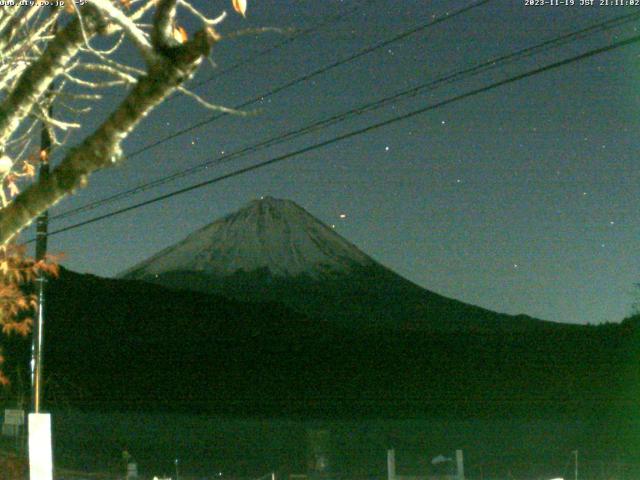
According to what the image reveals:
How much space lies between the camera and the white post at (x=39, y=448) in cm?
1180

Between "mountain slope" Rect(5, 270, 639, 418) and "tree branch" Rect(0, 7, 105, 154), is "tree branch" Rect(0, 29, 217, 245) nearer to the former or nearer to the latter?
"tree branch" Rect(0, 7, 105, 154)

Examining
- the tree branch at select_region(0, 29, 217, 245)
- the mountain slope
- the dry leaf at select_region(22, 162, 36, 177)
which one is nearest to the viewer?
the tree branch at select_region(0, 29, 217, 245)

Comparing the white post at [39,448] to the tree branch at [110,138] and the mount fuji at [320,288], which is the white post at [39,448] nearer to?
the tree branch at [110,138]

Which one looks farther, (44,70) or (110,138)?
(44,70)

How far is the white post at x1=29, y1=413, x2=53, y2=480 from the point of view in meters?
11.8

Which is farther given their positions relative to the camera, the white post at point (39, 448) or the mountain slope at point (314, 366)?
the mountain slope at point (314, 366)

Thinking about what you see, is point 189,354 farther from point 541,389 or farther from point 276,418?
point 541,389


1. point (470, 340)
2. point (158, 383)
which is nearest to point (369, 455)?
point (158, 383)

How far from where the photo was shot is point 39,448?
11906mm

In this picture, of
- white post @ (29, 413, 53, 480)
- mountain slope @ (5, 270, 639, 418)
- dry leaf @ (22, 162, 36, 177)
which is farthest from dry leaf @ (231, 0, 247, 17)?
mountain slope @ (5, 270, 639, 418)

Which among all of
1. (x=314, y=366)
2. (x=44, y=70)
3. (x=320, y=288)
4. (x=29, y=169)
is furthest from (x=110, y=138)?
(x=320, y=288)

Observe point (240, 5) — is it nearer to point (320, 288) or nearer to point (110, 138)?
point (110, 138)

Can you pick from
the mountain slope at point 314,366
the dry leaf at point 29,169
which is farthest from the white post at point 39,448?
the mountain slope at point 314,366

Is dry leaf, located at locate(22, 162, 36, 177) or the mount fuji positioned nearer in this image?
dry leaf, located at locate(22, 162, 36, 177)
